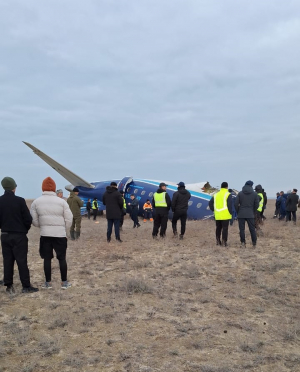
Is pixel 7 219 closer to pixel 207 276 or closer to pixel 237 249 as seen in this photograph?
pixel 207 276

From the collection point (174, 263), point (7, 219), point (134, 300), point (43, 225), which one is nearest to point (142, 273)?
point (174, 263)

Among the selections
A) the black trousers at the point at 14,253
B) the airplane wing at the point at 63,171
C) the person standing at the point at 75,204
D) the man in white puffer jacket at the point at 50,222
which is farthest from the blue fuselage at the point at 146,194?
the black trousers at the point at 14,253

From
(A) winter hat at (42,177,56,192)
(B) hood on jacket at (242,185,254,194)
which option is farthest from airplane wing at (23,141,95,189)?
(A) winter hat at (42,177,56,192)

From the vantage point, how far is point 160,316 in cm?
626

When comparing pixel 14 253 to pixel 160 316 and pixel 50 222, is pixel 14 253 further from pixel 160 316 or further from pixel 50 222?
pixel 160 316

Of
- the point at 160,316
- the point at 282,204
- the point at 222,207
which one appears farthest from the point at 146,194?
the point at 160,316

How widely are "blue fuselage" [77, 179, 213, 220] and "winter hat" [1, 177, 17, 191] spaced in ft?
54.9

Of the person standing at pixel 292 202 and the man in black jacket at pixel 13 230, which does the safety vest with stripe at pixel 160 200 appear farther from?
the person standing at pixel 292 202

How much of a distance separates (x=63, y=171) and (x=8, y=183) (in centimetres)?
2095

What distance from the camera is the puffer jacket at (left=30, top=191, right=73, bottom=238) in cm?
749

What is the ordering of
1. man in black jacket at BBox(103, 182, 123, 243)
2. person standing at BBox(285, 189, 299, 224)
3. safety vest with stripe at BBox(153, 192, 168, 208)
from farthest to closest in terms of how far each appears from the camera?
1. person standing at BBox(285, 189, 299, 224)
2. safety vest with stripe at BBox(153, 192, 168, 208)
3. man in black jacket at BBox(103, 182, 123, 243)

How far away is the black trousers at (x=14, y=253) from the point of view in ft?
23.9

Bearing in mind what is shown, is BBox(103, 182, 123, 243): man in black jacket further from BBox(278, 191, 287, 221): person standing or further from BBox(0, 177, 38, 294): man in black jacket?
BBox(278, 191, 287, 221): person standing

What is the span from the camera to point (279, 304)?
6965 mm
